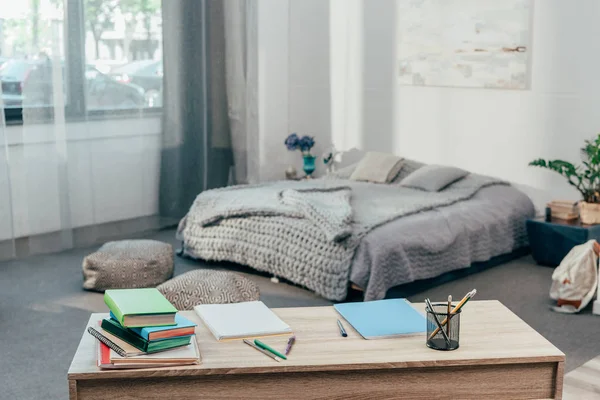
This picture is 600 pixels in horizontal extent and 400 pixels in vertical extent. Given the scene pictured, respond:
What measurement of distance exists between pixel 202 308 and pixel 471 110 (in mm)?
3675

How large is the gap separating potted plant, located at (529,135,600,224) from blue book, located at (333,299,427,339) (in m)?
2.77

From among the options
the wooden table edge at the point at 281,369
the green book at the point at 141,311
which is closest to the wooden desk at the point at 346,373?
the wooden table edge at the point at 281,369

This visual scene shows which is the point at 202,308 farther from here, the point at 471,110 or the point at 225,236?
the point at 471,110

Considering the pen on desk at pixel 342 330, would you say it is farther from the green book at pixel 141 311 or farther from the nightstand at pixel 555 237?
the nightstand at pixel 555 237

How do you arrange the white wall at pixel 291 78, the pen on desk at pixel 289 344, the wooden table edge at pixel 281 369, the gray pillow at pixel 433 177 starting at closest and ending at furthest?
the wooden table edge at pixel 281 369 → the pen on desk at pixel 289 344 → the gray pillow at pixel 433 177 → the white wall at pixel 291 78

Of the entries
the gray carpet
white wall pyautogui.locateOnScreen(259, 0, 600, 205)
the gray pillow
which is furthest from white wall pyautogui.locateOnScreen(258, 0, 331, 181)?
the gray carpet

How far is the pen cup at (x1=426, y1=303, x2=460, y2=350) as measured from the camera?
1.89 meters

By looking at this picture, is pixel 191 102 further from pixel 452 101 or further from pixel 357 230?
pixel 357 230

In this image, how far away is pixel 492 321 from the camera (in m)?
2.10

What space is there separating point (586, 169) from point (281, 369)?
146 inches

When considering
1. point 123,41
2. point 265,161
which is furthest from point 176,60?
point 265,161

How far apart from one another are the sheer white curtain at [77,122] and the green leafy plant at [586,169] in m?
2.65

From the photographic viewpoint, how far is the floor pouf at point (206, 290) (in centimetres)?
351

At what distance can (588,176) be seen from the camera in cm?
473
